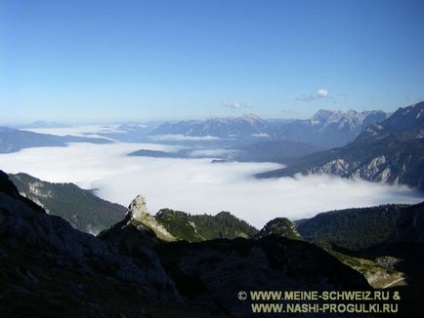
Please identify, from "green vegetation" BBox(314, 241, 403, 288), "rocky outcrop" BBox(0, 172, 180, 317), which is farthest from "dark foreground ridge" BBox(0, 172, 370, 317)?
"green vegetation" BBox(314, 241, 403, 288)

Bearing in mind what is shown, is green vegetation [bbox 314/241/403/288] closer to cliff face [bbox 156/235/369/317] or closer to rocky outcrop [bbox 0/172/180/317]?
cliff face [bbox 156/235/369/317]

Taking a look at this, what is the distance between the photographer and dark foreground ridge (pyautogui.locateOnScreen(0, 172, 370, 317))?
1358 inches

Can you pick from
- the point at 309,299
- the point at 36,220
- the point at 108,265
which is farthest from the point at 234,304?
the point at 36,220

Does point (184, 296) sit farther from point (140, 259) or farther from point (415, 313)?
point (415, 313)

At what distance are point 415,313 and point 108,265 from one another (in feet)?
192

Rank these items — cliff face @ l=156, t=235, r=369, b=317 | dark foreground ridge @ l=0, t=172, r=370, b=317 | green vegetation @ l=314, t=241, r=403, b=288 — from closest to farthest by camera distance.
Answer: dark foreground ridge @ l=0, t=172, r=370, b=317 → cliff face @ l=156, t=235, r=369, b=317 → green vegetation @ l=314, t=241, r=403, b=288

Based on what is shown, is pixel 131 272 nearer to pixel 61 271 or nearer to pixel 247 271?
pixel 61 271

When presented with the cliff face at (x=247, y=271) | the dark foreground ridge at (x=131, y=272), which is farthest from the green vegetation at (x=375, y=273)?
the dark foreground ridge at (x=131, y=272)

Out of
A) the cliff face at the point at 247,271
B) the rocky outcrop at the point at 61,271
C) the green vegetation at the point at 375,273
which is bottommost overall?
the green vegetation at the point at 375,273

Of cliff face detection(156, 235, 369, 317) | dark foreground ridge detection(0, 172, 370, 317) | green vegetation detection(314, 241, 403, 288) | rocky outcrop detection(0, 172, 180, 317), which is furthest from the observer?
green vegetation detection(314, 241, 403, 288)

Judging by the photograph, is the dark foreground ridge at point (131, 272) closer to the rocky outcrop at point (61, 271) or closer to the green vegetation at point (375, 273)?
the rocky outcrop at point (61, 271)

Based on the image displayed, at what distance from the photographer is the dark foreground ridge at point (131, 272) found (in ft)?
113

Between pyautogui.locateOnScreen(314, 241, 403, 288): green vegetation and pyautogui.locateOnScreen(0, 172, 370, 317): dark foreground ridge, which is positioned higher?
pyautogui.locateOnScreen(0, 172, 370, 317): dark foreground ridge

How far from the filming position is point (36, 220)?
55594mm
